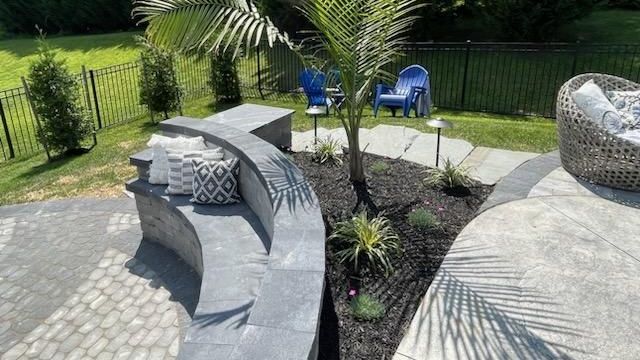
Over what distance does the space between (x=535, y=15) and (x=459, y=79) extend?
243 cm

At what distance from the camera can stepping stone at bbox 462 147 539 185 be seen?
4996 mm

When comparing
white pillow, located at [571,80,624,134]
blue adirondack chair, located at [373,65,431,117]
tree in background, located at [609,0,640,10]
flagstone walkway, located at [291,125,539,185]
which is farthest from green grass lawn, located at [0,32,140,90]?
tree in background, located at [609,0,640,10]

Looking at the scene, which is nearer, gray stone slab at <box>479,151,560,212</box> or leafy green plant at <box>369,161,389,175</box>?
gray stone slab at <box>479,151,560,212</box>

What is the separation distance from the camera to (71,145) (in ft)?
25.0

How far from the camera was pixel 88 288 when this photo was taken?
4.10 m

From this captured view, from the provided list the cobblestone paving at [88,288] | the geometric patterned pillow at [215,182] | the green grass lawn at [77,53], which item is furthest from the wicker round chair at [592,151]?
the green grass lawn at [77,53]

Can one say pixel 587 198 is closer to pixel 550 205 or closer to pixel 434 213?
pixel 550 205

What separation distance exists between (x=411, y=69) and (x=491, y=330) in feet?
23.7

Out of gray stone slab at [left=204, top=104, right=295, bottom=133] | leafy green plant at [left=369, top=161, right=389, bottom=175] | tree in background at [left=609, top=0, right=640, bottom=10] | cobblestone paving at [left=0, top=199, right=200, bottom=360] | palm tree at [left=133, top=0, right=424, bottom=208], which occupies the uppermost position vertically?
tree in background at [left=609, top=0, right=640, bottom=10]

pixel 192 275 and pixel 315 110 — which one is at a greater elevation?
pixel 315 110

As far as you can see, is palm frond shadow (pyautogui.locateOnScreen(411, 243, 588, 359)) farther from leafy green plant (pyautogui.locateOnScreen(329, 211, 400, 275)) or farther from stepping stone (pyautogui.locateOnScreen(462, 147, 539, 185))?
stepping stone (pyautogui.locateOnScreen(462, 147, 539, 185))

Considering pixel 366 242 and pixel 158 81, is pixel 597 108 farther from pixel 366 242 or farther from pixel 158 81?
pixel 158 81

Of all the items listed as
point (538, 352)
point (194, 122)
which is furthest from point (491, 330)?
point (194, 122)

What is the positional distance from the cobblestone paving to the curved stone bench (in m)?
0.30
